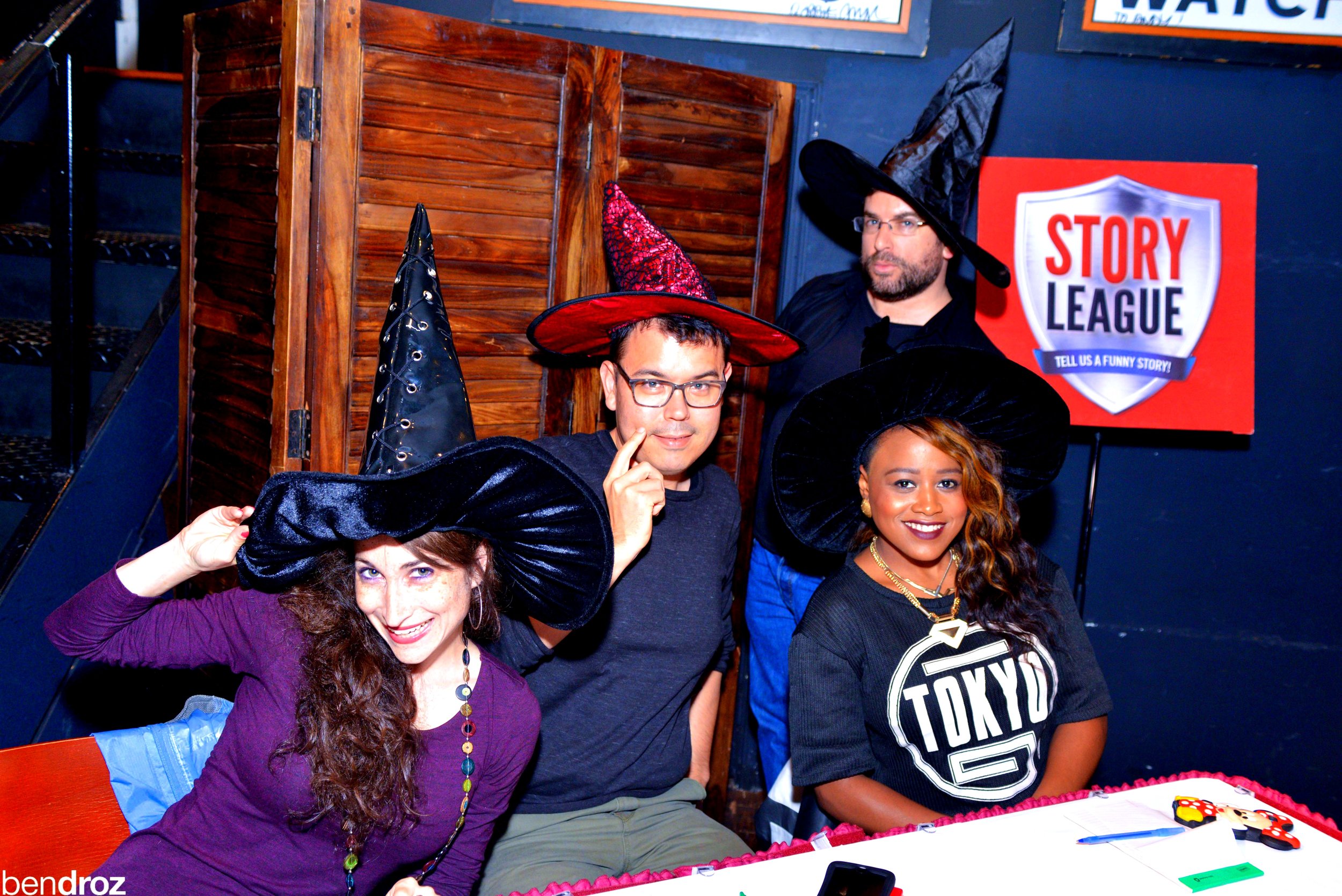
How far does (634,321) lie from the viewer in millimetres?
2234

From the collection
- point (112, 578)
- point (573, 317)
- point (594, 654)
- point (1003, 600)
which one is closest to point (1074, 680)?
point (1003, 600)

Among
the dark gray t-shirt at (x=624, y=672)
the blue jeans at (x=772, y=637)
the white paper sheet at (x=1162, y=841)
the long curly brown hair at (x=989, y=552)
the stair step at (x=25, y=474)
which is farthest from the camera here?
the blue jeans at (x=772, y=637)

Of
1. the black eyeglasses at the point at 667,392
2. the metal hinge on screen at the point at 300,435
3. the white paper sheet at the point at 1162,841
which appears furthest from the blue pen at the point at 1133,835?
the metal hinge on screen at the point at 300,435

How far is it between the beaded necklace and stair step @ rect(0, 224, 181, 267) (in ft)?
8.15

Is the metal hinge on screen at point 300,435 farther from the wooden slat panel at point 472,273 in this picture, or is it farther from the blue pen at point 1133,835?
the blue pen at point 1133,835

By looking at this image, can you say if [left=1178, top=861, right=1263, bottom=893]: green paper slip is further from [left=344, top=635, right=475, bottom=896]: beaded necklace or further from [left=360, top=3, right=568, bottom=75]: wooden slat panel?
[left=360, top=3, right=568, bottom=75]: wooden slat panel

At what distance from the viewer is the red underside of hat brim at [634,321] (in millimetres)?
2127

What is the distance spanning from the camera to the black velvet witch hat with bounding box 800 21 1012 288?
287 centimetres

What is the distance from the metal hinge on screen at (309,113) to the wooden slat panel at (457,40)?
0.59ft

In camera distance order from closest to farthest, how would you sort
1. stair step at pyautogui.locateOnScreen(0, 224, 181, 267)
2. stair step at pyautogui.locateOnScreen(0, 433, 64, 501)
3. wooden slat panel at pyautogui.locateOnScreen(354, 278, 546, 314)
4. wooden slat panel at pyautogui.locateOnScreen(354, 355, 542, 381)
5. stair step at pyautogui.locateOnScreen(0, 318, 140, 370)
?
1. wooden slat panel at pyautogui.locateOnScreen(354, 278, 546, 314)
2. wooden slat panel at pyautogui.locateOnScreen(354, 355, 542, 381)
3. stair step at pyautogui.locateOnScreen(0, 433, 64, 501)
4. stair step at pyautogui.locateOnScreen(0, 318, 140, 370)
5. stair step at pyautogui.locateOnScreen(0, 224, 181, 267)

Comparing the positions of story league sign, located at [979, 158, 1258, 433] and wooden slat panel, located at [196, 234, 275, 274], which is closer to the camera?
wooden slat panel, located at [196, 234, 275, 274]

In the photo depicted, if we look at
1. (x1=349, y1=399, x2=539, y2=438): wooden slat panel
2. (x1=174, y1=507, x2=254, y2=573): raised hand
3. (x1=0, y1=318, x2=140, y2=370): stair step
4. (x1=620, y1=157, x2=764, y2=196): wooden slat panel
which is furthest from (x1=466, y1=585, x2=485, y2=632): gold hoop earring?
(x1=0, y1=318, x2=140, y2=370): stair step

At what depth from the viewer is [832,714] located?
6.73 ft

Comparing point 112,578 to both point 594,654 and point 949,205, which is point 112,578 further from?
point 949,205
